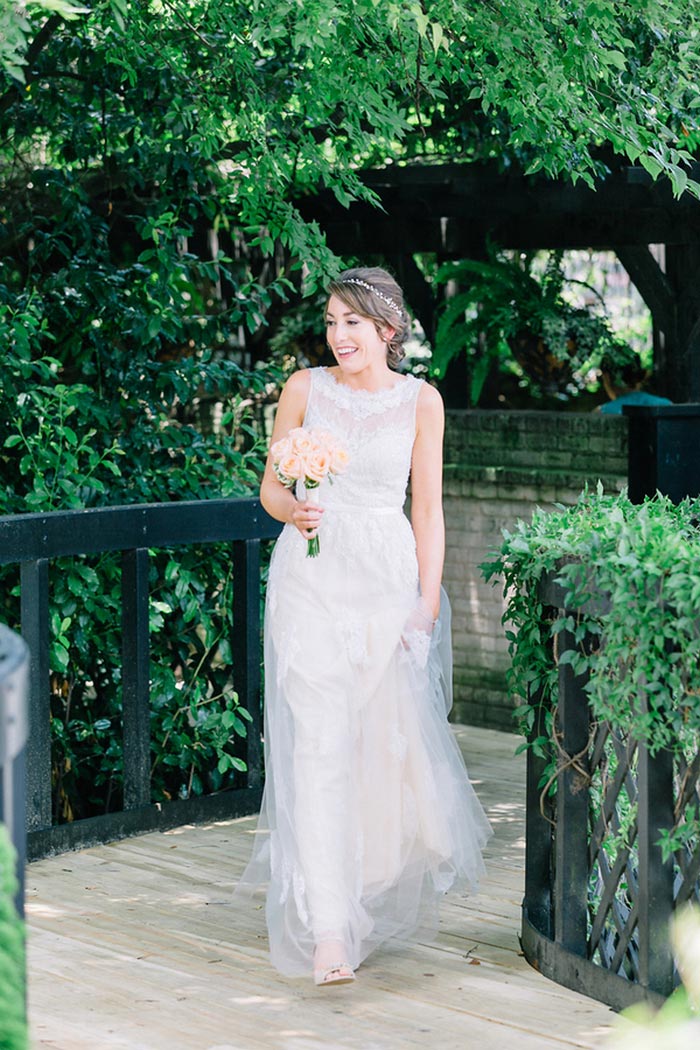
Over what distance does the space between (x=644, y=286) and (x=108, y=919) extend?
170 inches

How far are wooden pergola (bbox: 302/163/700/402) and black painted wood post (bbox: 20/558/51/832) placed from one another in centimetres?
300

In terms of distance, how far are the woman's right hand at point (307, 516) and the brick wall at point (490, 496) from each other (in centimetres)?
356

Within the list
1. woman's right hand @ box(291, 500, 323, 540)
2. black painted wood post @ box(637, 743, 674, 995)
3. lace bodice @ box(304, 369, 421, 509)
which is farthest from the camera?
lace bodice @ box(304, 369, 421, 509)

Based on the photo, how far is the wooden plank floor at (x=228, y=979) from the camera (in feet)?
13.3

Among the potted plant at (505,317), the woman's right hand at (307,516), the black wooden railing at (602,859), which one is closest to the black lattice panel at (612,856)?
the black wooden railing at (602,859)

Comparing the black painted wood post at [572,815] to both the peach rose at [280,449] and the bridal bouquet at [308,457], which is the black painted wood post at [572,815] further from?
the peach rose at [280,449]

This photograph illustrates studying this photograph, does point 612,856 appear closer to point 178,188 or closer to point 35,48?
point 178,188

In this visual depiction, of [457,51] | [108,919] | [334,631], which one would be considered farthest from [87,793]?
[457,51]

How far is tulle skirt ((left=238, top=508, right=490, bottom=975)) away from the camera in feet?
15.0

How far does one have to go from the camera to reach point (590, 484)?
798cm

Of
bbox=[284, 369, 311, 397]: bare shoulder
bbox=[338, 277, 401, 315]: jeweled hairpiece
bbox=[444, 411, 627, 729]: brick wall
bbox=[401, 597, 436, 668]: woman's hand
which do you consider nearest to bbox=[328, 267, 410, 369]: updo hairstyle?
bbox=[338, 277, 401, 315]: jeweled hairpiece

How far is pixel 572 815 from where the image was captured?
4352 millimetres

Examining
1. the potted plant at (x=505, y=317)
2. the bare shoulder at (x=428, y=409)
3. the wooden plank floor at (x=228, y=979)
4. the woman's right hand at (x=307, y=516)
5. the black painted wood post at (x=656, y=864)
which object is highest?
the potted plant at (x=505, y=317)

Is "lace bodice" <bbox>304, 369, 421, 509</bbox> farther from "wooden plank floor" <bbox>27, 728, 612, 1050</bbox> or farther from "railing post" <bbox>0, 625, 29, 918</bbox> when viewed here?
"railing post" <bbox>0, 625, 29, 918</bbox>
